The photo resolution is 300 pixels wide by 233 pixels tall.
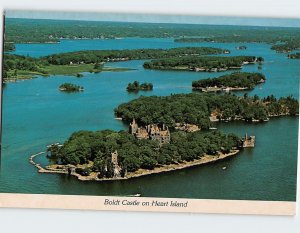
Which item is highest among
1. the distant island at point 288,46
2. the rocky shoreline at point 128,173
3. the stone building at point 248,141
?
the distant island at point 288,46

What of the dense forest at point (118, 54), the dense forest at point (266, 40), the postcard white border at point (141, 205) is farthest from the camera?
the dense forest at point (118, 54)

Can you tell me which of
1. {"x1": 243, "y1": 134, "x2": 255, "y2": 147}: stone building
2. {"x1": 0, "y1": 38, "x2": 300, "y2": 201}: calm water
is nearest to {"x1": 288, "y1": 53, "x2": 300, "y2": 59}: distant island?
{"x1": 0, "y1": 38, "x2": 300, "y2": 201}: calm water

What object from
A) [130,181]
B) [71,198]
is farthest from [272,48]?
[71,198]

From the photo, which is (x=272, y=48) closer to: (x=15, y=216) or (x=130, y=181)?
(x=130, y=181)

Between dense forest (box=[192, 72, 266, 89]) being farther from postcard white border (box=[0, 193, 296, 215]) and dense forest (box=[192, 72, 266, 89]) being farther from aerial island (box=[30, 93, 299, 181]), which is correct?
Answer: postcard white border (box=[0, 193, 296, 215])

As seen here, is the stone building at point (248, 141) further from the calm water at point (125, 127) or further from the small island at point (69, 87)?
the small island at point (69, 87)

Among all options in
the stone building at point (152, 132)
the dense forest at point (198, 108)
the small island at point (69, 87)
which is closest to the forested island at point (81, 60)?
the small island at point (69, 87)
